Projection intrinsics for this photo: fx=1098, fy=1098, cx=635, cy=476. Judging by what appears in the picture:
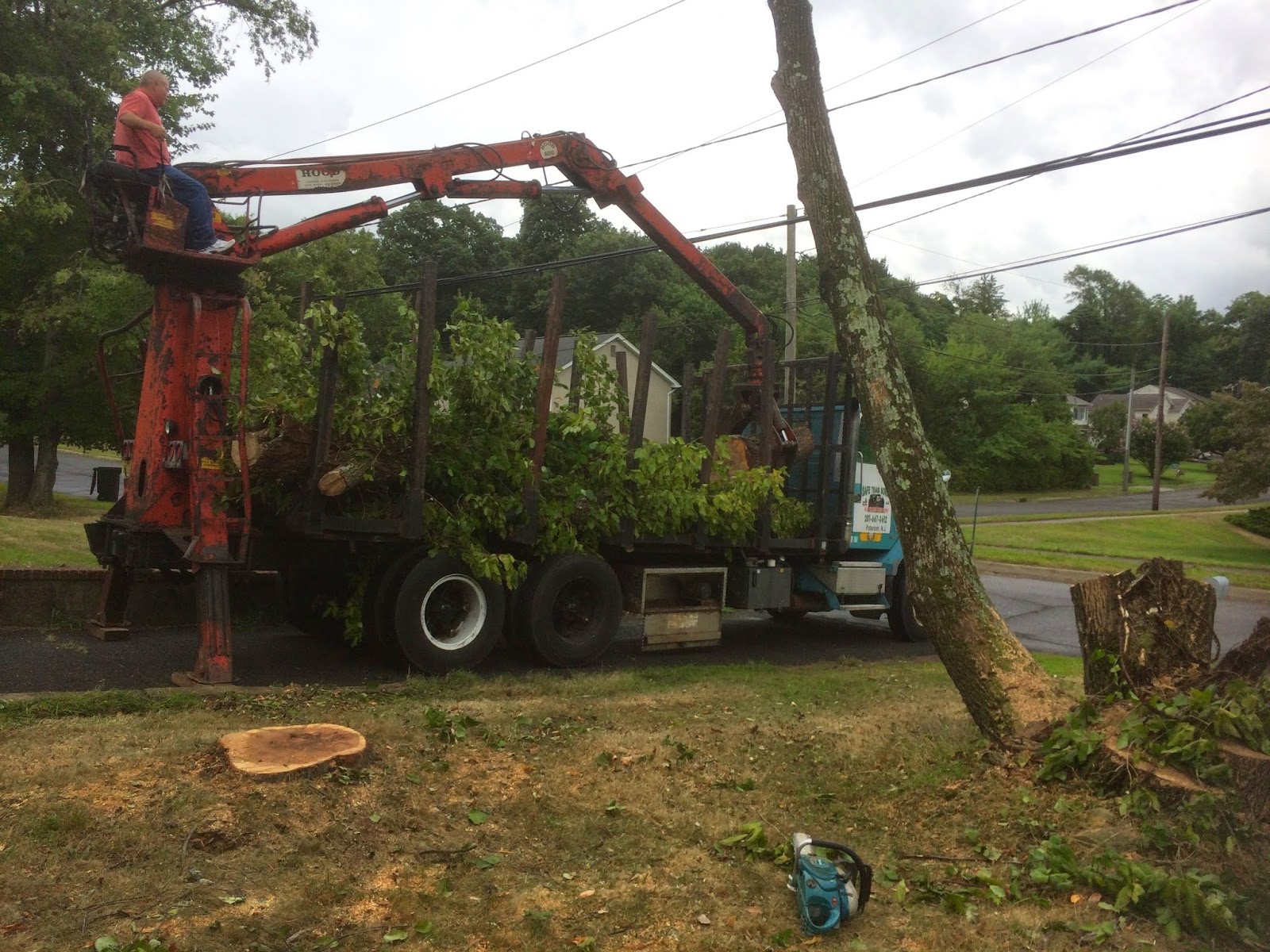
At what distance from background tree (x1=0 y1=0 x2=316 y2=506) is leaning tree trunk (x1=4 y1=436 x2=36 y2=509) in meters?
0.05

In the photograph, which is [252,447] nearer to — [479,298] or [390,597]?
[390,597]

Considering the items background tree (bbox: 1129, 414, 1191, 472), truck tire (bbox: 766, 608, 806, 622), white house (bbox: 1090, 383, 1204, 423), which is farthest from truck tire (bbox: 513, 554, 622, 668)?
white house (bbox: 1090, 383, 1204, 423)

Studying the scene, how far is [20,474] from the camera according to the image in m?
20.5

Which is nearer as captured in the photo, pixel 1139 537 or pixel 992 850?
pixel 992 850

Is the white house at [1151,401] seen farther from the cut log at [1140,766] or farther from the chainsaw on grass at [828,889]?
the chainsaw on grass at [828,889]

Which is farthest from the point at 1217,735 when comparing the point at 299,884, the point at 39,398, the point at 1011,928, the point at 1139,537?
the point at 1139,537

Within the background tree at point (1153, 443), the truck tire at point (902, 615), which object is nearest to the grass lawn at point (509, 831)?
the truck tire at point (902, 615)

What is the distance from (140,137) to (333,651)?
4.72 metres

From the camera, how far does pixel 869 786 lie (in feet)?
19.6

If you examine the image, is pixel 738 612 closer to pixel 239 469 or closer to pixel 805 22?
pixel 239 469

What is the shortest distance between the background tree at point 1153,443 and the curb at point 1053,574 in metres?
40.4

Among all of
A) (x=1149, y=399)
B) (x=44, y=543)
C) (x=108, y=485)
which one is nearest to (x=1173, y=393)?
(x=1149, y=399)

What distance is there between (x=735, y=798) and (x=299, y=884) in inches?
94.1

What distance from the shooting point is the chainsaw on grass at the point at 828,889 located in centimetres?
417
